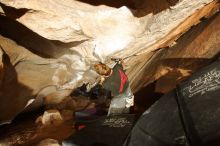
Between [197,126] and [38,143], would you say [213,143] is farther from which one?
[38,143]

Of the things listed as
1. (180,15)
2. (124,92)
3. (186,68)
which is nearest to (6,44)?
(124,92)

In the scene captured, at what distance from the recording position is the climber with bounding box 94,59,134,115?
6305 millimetres

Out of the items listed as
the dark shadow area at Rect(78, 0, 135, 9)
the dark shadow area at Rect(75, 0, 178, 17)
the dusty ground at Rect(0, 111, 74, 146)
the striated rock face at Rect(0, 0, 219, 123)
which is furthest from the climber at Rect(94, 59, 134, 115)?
the dark shadow area at Rect(78, 0, 135, 9)

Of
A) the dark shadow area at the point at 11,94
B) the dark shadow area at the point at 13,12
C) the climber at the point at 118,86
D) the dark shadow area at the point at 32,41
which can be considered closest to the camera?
the dark shadow area at the point at 13,12

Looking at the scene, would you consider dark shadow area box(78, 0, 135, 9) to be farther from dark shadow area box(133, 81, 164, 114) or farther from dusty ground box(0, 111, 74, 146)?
dark shadow area box(133, 81, 164, 114)

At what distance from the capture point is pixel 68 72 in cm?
765

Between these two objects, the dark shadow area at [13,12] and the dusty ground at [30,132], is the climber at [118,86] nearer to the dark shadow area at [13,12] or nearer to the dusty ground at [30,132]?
the dusty ground at [30,132]

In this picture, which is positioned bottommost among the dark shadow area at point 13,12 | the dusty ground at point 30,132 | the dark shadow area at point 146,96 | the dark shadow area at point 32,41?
the dusty ground at point 30,132

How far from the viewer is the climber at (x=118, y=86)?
20.7 ft

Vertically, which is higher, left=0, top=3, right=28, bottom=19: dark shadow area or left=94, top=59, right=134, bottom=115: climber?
left=0, top=3, right=28, bottom=19: dark shadow area

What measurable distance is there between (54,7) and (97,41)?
1.75m

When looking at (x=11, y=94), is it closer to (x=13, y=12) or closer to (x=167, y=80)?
(x=13, y=12)

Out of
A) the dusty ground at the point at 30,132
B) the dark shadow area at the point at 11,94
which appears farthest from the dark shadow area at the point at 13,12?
the dusty ground at the point at 30,132

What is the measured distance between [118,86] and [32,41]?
7.25 feet
